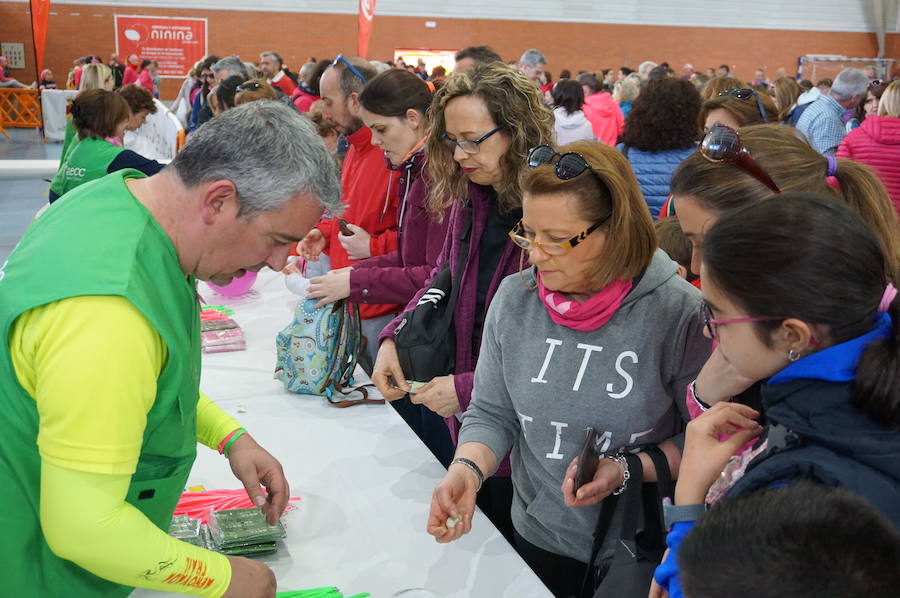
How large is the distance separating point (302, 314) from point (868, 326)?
1.77m

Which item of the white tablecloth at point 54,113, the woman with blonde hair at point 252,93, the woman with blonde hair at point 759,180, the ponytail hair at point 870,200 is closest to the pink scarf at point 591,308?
the woman with blonde hair at point 759,180

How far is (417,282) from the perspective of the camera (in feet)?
8.61

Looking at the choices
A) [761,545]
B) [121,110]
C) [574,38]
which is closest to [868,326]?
[761,545]

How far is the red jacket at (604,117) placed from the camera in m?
7.32

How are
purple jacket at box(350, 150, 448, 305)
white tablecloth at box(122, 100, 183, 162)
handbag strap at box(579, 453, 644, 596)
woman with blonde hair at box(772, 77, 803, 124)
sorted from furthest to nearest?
white tablecloth at box(122, 100, 183, 162) < woman with blonde hair at box(772, 77, 803, 124) < purple jacket at box(350, 150, 448, 305) < handbag strap at box(579, 453, 644, 596)

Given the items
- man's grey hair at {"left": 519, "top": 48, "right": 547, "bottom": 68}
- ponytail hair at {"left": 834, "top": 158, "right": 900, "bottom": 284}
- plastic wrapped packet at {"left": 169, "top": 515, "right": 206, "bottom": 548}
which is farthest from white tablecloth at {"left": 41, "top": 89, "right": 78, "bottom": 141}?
ponytail hair at {"left": 834, "top": 158, "right": 900, "bottom": 284}

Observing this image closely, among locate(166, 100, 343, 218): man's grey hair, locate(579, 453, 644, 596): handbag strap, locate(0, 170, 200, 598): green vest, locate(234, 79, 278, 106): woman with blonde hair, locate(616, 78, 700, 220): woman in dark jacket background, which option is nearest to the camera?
locate(0, 170, 200, 598): green vest

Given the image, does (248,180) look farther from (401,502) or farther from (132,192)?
(401,502)

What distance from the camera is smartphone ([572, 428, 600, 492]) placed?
1.47 meters

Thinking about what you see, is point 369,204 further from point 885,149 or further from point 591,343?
point 885,149

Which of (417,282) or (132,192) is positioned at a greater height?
(132,192)

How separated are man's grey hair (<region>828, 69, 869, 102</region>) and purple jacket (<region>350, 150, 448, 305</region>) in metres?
5.33

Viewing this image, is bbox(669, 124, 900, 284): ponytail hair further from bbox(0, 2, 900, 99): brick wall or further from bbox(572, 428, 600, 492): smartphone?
bbox(0, 2, 900, 99): brick wall

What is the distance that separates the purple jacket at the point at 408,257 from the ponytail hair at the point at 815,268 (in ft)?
4.89
